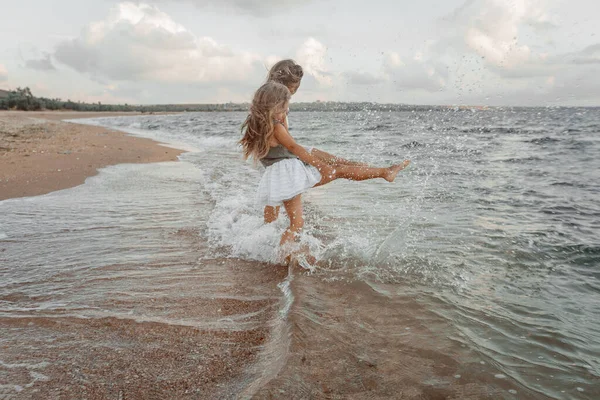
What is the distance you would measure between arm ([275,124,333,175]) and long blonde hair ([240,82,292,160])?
0.26 feet

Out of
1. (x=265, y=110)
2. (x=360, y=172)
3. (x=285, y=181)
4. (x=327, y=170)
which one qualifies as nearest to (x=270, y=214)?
(x=285, y=181)

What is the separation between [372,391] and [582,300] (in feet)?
→ 7.38

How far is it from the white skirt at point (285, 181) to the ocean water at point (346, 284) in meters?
0.50

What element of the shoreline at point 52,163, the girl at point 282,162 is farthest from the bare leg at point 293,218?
the shoreline at point 52,163

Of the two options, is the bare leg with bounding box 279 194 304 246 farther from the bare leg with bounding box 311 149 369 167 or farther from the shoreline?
the shoreline

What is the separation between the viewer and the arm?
4055 millimetres

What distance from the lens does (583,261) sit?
413 cm

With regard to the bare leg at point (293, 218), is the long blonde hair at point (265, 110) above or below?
above

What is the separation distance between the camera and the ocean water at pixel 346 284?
2.22 meters

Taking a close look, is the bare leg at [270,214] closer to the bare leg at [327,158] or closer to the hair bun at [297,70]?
the bare leg at [327,158]

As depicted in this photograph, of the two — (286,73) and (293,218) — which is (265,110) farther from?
(293,218)

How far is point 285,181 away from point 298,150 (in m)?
0.33

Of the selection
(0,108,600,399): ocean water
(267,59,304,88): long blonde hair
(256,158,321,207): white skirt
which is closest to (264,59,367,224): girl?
(267,59,304,88): long blonde hair

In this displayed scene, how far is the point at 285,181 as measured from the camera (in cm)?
412
